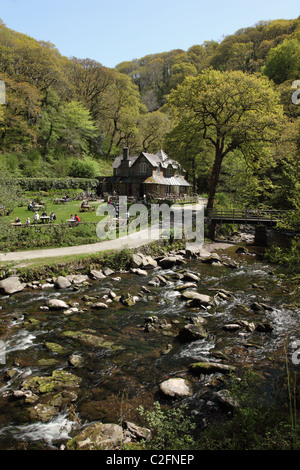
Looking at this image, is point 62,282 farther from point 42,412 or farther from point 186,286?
point 42,412

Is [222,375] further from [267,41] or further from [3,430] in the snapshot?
[267,41]

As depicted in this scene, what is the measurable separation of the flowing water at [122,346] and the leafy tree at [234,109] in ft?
56.0

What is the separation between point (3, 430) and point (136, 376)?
3310 mm

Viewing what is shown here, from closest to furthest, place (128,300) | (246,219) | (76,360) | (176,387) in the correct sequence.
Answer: (176,387) → (76,360) → (128,300) → (246,219)

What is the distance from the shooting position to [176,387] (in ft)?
22.8

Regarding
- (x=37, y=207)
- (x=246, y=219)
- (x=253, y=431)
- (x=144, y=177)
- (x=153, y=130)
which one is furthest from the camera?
(x=153, y=130)

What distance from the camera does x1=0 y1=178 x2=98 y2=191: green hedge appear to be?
38.1 meters

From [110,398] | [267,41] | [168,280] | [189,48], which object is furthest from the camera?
[189,48]

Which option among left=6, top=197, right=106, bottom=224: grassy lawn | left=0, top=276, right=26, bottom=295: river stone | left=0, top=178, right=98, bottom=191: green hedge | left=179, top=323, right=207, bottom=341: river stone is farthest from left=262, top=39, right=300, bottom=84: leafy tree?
left=0, top=276, right=26, bottom=295: river stone

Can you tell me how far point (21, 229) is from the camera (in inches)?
761

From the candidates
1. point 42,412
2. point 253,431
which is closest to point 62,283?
point 42,412

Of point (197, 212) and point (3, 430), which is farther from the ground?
point (197, 212)

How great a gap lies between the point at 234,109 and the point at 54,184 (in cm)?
2745

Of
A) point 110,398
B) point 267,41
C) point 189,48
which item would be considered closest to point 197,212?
point 110,398
